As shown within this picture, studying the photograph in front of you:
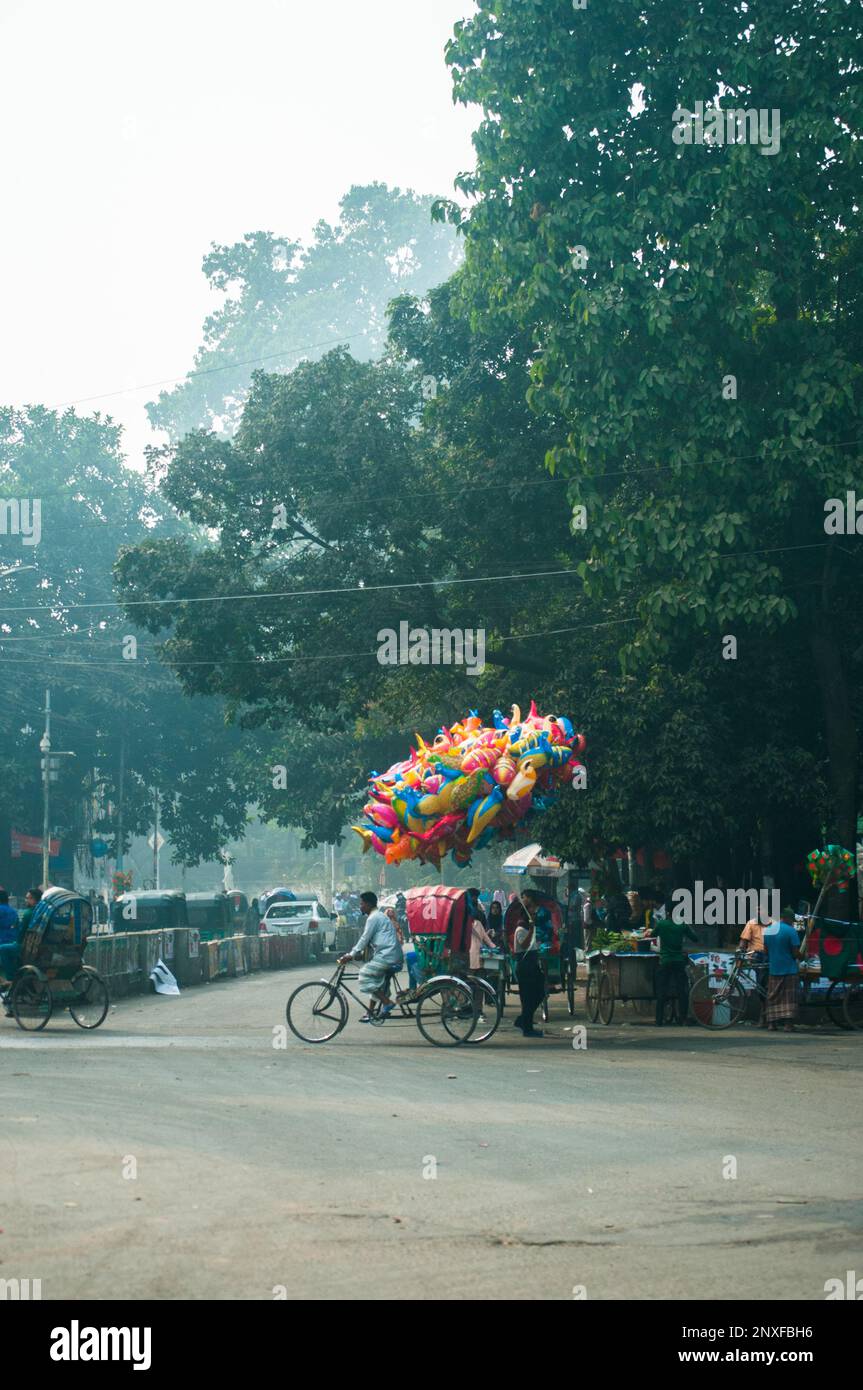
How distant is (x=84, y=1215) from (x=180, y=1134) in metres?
3.25

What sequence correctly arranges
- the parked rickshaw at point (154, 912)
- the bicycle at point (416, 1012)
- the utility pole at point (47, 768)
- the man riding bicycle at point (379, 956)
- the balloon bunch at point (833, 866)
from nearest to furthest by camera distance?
the bicycle at point (416, 1012)
the man riding bicycle at point (379, 956)
the balloon bunch at point (833, 866)
the parked rickshaw at point (154, 912)
the utility pole at point (47, 768)

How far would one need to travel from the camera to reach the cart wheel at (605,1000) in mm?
23656

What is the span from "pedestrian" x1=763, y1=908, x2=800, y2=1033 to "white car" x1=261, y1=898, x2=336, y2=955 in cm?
2894

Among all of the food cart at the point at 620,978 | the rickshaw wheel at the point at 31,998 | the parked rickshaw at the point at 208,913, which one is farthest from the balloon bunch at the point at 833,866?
the parked rickshaw at the point at 208,913

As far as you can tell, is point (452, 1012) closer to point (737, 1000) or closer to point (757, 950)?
point (737, 1000)

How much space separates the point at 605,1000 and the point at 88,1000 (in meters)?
7.40

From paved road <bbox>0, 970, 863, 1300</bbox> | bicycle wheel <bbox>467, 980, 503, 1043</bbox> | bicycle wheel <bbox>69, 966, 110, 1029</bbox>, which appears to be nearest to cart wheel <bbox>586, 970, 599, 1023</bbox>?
bicycle wheel <bbox>467, 980, 503, 1043</bbox>

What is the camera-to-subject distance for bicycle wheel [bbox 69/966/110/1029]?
22000mm

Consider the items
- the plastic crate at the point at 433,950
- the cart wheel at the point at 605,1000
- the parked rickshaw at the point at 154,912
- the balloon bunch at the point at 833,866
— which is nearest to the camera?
the plastic crate at the point at 433,950

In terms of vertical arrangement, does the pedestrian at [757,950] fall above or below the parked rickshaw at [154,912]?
above

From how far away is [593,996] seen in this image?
24328mm

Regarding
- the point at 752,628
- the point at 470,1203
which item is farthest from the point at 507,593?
the point at 470,1203

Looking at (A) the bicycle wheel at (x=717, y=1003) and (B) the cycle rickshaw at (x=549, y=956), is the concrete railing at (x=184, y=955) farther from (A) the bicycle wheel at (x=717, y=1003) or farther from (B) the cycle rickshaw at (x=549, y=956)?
(A) the bicycle wheel at (x=717, y=1003)

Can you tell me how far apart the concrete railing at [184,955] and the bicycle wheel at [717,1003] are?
10465 mm
